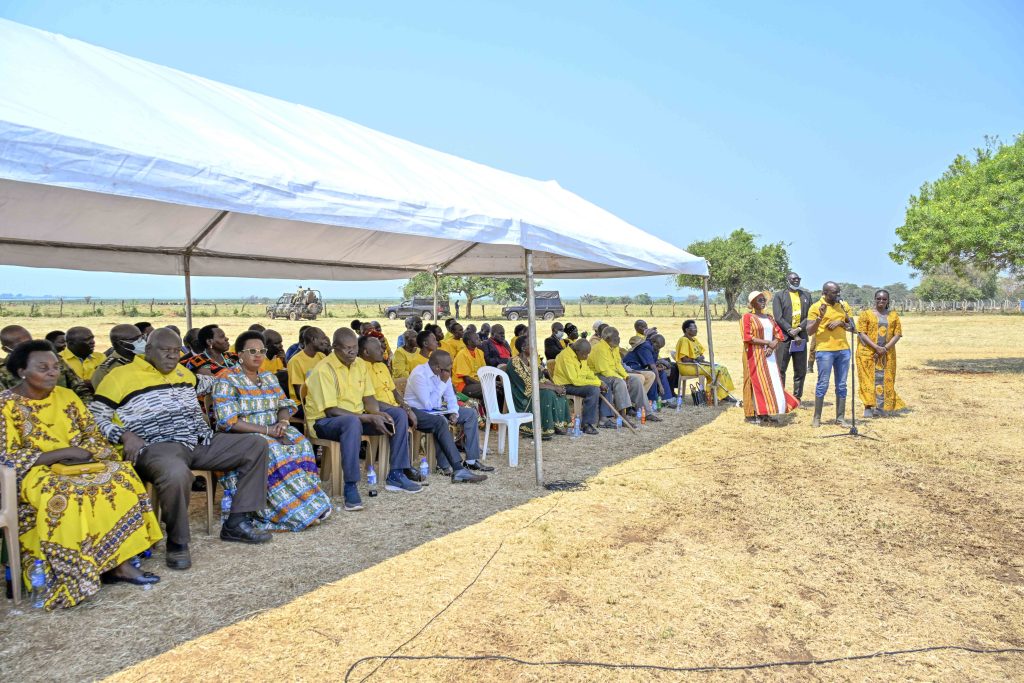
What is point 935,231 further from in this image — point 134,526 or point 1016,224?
point 134,526

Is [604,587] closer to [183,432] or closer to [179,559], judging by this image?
[179,559]

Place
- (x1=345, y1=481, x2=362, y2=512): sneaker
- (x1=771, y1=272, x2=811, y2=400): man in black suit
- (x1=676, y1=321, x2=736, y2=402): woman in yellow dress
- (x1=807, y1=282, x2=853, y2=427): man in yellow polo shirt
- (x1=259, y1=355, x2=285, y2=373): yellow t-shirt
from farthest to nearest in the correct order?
(x1=676, y1=321, x2=736, y2=402): woman in yellow dress < (x1=771, y1=272, x2=811, y2=400): man in black suit < (x1=807, y1=282, x2=853, y2=427): man in yellow polo shirt < (x1=259, y1=355, x2=285, y2=373): yellow t-shirt < (x1=345, y1=481, x2=362, y2=512): sneaker

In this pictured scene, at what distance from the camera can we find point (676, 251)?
9.76 metres

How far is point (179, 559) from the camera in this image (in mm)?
3994

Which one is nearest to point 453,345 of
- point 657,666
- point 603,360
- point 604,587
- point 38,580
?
point 603,360

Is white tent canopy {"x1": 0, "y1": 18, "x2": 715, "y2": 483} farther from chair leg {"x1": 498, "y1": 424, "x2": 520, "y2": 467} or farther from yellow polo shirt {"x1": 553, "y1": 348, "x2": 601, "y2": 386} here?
yellow polo shirt {"x1": 553, "y1": 348, "x2": 601, "y2": 386}

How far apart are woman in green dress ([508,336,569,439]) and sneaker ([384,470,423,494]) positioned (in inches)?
79.5

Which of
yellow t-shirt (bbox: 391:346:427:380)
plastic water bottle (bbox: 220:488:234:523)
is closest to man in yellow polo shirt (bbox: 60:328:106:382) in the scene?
plastic water bottle (bbox: 220:488:234:523)

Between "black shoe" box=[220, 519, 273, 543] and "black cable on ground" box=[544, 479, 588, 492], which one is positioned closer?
"black shoe" box=[220, 519, 273, 543]

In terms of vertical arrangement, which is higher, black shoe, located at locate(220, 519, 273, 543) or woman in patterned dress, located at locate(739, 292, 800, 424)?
woman in patterned dress, located at locate(739, 292, 800, 424)

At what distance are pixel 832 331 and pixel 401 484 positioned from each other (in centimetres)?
559

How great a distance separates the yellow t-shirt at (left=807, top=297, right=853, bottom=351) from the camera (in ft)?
27.6

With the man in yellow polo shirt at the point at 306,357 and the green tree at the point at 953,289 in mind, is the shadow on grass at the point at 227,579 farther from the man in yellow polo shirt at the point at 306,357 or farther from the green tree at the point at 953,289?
the green tree at the point at 953,289

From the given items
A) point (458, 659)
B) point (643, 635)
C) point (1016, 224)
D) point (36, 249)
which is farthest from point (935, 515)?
point (1016, 224)
